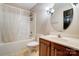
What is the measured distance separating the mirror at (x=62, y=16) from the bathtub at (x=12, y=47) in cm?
57

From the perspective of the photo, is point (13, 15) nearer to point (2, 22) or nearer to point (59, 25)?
point (2, 22)

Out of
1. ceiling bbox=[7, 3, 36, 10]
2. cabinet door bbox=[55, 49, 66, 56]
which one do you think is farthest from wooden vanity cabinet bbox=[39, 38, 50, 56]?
ceiling bbox=[7, 3, 36, 10]

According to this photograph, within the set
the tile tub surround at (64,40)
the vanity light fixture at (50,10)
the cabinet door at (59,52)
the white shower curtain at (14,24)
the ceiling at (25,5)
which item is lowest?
the cabinet door at (59,52)

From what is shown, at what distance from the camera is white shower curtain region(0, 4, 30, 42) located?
160 centimetres

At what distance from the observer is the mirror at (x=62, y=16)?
158 centimetres

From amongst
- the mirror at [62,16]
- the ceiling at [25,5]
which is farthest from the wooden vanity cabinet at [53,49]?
the ceiling at [25,5]

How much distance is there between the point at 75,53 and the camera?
130 cm

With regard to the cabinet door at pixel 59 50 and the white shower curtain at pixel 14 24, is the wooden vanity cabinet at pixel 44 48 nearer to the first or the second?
the cabinet door at pixel 59 50

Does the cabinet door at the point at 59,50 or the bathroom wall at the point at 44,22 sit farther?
the bathroom wall at the point at 44,22

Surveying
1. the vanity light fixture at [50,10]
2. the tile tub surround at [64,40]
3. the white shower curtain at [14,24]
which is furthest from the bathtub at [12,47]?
the vanity light fixture at [50,10]

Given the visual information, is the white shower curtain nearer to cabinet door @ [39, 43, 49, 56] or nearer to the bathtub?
the bathtub

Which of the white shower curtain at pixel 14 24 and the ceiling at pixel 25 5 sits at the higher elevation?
the ceiling at pixel 25 5

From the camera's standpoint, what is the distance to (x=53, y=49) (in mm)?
1516

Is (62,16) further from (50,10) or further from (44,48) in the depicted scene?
(44,48)
